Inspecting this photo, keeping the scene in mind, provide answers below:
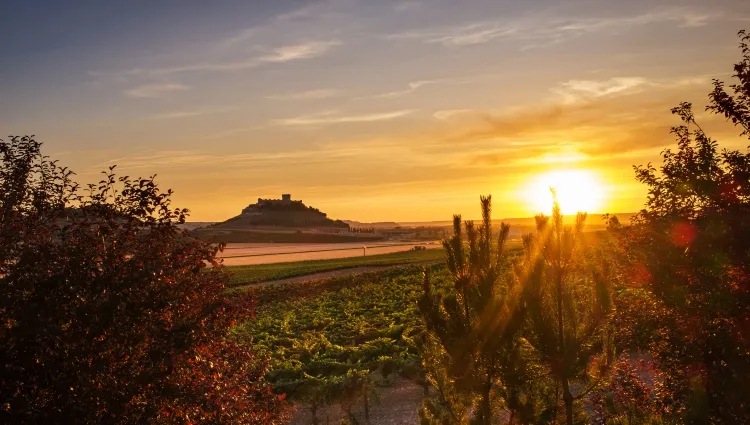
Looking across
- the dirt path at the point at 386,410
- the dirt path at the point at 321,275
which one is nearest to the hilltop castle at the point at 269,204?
the dirt path at the point at 321,275

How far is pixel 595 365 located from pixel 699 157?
4176 millimetres

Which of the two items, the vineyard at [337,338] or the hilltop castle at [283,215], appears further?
the hilltop castle at [283,215]

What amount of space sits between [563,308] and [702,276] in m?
2.13

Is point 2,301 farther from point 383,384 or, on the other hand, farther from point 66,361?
point 383,384

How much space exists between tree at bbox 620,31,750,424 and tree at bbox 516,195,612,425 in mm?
1181

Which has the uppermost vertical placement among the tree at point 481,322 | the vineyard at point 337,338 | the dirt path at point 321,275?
the tree at point 481,322

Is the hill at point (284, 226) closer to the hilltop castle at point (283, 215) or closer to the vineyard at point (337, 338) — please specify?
the hilltop castle at point (283, 215)

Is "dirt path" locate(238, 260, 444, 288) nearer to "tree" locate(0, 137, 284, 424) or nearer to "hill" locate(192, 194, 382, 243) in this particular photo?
"tree" locate(0, 137, 284, 424)

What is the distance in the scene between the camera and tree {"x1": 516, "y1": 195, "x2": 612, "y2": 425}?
9797 millimetres

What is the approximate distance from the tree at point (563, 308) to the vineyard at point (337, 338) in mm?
2084

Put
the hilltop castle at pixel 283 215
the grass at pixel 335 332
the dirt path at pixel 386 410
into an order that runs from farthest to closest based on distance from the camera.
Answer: the hilltop castle at pixel 283 215 → the grass at pixel 335 332 → the dirt path at pixel 386 410

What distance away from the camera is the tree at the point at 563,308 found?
9.80 meters

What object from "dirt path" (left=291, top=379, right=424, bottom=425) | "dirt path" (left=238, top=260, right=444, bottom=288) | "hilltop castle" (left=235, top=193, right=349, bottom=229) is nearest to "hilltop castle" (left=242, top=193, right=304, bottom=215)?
"hilltop castle" (left=235, top=193, right=349, bottom=229)

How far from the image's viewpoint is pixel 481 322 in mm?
10180
